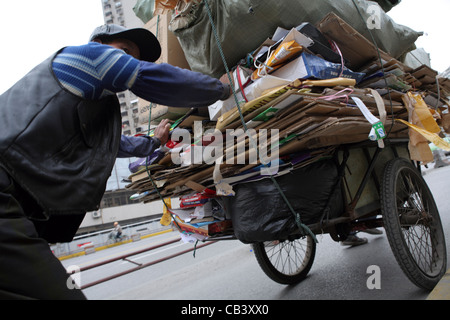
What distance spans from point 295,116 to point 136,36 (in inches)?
35.7

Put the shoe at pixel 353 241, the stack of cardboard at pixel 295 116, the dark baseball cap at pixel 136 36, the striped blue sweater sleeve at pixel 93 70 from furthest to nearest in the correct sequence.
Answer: the shoe at pixel 353 241, the stack of cardboard at pixel 295 116, the dark baseball cap at pixel 136 36, the striped blue sweater sleeve at pixel 93 70

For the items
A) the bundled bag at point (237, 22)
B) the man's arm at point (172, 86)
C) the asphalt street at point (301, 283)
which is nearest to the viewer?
the man's arm at point (172, 86)

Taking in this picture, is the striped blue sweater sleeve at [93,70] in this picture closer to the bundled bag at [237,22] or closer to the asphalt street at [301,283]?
the bundled bag at [237,22]

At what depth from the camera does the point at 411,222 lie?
2156mm

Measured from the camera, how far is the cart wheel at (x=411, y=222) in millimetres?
1842

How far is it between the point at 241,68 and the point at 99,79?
1083mm

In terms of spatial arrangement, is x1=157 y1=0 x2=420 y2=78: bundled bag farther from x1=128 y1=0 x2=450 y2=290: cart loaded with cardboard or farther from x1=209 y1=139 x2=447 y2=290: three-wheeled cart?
x1=209 y1=139 x2=447 y2=290: three-wheeled cart

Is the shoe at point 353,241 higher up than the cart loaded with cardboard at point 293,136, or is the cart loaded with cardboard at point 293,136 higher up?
the cart loaded with cardboard at point 293,136

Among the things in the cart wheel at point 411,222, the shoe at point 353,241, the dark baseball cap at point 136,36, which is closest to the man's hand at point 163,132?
the dark baseball cap at point 136,36

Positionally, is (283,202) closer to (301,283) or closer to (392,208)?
(392,208)

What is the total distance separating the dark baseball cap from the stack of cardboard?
1.81 ft

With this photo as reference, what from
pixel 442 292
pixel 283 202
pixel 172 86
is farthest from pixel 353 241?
pixel 172 86

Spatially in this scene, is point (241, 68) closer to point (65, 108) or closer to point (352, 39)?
point (352, 39)

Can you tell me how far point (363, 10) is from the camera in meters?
2.29
